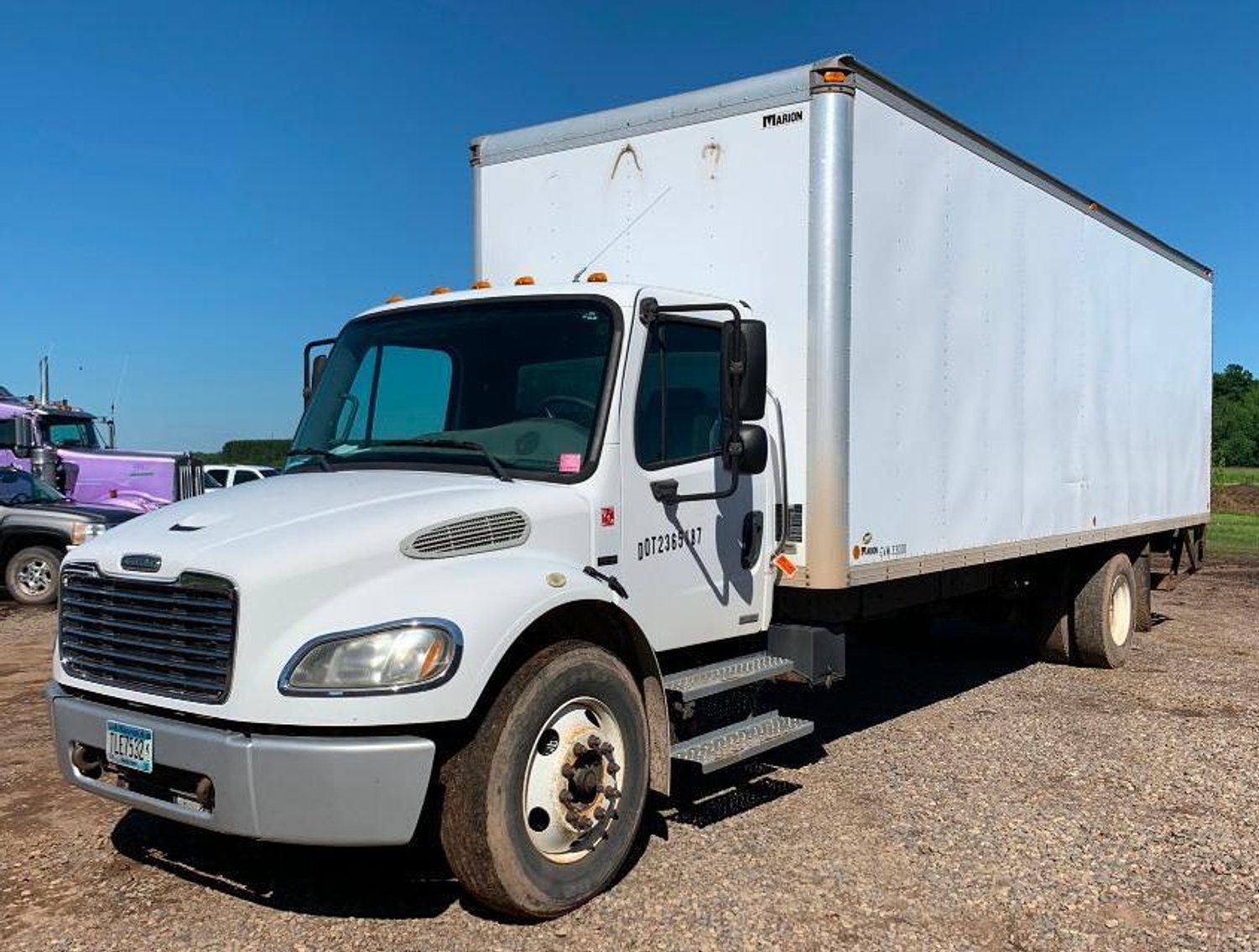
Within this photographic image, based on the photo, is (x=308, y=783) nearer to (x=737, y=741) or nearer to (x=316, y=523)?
(x=316, y=523)

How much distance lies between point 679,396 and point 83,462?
16288 millimetres

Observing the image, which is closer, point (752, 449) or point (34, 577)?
point (752, 449)

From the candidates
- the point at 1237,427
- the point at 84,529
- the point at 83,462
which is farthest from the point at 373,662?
the point at 1237,427

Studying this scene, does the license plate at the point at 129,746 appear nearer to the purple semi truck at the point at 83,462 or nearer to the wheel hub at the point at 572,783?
the wheel hub at the point at 572,783

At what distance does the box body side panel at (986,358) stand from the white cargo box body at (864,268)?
0.02 m

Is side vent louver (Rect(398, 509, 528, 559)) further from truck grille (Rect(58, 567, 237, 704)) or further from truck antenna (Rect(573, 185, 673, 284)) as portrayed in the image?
truck antenna (Rect(573, 185, 673, 284))

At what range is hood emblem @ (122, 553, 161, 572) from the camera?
12.9 feet

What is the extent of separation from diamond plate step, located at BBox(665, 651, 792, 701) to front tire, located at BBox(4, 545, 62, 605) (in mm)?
11223

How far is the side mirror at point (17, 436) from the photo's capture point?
1590 centimetres

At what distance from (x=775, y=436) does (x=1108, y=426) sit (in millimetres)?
4551

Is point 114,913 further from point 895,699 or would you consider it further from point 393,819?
point 895,699

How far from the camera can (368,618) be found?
12.2 ft

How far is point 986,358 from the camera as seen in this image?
22.6 ft

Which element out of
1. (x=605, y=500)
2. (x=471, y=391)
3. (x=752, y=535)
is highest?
(x=471, y=391)
